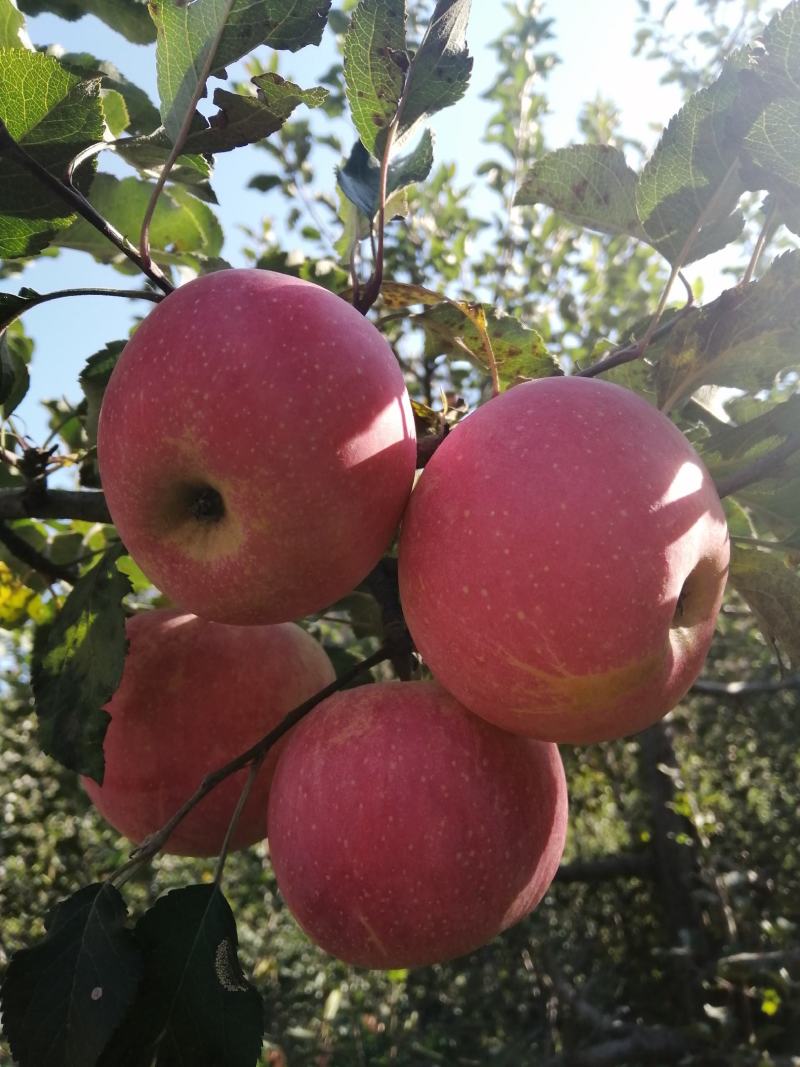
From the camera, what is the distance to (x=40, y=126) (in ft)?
2.84

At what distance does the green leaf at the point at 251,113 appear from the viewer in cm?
91

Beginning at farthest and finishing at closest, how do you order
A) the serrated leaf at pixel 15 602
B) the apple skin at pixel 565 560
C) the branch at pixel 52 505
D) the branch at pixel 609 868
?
the branch at pixel 609 868, the serrated leaf at pixel 15 602, the branch at pixel 52 505, the apple skin at pixel 565 560

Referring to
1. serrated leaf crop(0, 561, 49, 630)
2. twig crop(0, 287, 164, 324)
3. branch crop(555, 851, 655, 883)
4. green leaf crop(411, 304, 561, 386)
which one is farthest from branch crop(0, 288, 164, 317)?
branch crop(555, 851, 655, 883)

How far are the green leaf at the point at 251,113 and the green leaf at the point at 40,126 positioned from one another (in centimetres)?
12

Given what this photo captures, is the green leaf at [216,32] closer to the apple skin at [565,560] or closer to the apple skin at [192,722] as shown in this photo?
the apple skin at [565,560]

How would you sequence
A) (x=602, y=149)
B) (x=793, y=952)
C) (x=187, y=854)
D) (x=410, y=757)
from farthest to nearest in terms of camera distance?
1. (x=793, y=952)
2. (x=187, y=854)
3. (x=602, y=149)
4. (x=410, y=757)

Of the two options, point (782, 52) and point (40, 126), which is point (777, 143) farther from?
point (40, 126)

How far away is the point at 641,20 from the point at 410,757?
4212mm

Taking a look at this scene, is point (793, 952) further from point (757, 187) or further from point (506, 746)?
point (757, 187)

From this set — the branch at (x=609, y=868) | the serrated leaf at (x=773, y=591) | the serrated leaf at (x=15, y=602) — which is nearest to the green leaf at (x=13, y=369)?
the serrated leaf at (x=15, y=602)

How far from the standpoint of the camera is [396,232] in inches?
143

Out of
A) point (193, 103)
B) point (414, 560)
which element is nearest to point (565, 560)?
point (414, 560)

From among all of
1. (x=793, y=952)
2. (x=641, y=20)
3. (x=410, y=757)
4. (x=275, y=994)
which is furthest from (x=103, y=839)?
(x=641, y=20)

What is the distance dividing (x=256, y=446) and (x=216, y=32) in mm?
486
